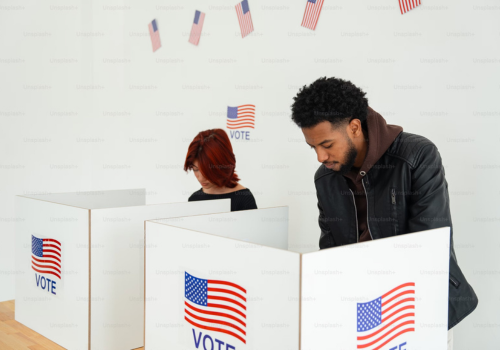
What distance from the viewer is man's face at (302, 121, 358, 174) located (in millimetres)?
1388

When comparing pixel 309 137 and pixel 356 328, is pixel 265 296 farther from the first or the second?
pixel 309 137

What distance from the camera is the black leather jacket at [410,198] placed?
4.12ft

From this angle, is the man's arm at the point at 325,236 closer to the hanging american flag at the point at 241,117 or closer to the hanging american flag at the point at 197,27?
the hanging american flag at the point at 241,117

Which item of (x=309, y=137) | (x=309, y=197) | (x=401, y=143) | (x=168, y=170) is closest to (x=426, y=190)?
(x=401, y=143)

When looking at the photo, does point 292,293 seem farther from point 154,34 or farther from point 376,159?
point 154,34

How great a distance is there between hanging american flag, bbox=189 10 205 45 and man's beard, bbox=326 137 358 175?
6.73ft

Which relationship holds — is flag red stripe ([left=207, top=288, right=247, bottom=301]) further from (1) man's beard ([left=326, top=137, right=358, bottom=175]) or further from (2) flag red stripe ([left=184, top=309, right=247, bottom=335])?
(1) man's beard ([left=326, top=137, right=358, bottom=175])

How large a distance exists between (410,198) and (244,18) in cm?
188

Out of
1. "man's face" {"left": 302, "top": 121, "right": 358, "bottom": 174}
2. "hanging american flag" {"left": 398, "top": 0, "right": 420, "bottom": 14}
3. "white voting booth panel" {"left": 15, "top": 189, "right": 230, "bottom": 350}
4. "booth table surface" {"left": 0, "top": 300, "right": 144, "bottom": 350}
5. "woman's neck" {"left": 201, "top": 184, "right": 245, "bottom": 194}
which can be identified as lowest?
"booth table surface" {"left": 0, "top": 300, "right": 144, "bottom": 350}

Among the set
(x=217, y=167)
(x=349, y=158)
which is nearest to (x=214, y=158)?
(x=217, y=167)

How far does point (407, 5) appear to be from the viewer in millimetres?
2059

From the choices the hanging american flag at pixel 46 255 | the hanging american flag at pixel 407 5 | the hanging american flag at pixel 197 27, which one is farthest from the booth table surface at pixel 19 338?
the hanging american flag at pixel 197 27

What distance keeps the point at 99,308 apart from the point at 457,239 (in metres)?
1.45

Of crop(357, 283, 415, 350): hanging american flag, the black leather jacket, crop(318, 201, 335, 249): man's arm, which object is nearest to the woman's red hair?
crop(318, 201, 335, 249): man's arm
